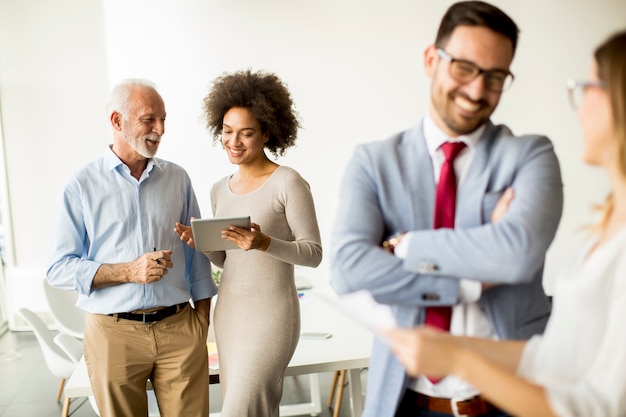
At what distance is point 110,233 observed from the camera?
2.76 meters

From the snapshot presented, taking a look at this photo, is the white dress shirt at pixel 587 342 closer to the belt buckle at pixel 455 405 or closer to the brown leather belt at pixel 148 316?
the belt buckle at pixel 455 405

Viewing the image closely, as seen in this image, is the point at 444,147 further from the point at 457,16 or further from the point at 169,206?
the point at 169,206

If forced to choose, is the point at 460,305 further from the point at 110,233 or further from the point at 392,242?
the point at 110,233

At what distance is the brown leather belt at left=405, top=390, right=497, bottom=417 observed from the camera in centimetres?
154

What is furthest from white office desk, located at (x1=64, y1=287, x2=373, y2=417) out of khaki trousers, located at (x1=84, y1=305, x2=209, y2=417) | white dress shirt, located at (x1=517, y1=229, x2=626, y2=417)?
white dress shirt, located at (x1=517, y1=229, x2=626, y2=417)

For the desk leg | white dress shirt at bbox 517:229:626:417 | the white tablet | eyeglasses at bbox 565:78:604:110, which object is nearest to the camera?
white dress shirt at bbox 517:229:626:417

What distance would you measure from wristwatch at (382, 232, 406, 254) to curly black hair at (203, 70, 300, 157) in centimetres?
149

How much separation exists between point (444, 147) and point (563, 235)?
211 inches

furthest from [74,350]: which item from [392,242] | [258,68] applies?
[258,68]

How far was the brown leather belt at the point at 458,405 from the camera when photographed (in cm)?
154

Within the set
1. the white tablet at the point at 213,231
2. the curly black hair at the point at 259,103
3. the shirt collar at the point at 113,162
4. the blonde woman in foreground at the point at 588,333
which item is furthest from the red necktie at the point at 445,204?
the shirt collar at the point at 113,162

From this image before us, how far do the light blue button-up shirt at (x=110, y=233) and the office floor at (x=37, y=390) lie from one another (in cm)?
189

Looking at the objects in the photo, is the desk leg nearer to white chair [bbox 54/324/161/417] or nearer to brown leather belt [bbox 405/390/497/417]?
white chair [bbox 54/324/161/417]

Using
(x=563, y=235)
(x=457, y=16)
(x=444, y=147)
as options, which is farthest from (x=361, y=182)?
(x=563, y=235)
